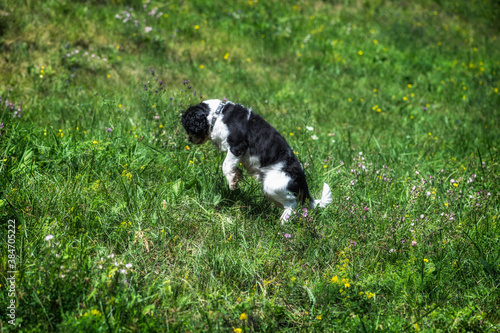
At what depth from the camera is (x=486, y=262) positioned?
306 centimetres

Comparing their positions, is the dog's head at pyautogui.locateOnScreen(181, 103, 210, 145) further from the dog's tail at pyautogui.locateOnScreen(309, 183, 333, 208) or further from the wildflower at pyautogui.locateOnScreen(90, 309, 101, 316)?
the wildflower at pyautogui.locateOnScreen(90, 309, 101, 316)

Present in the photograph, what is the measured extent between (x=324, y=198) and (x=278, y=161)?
1.74 ft

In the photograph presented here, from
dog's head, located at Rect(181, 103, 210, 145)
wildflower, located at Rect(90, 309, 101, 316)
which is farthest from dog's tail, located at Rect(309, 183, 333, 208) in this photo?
wildflower, located at Rect(90, 309, 101, 316)

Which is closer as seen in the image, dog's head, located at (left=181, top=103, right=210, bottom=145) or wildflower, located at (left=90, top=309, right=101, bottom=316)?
wildflower, located at (left=90, top=309, right=101, bottom=316)

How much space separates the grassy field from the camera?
2.51 metres

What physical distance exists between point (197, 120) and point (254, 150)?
1.91 feet

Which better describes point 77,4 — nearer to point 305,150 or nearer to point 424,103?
point 305,150

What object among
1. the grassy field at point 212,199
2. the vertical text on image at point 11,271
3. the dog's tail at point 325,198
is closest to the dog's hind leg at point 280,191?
the grassy field at point 212,199

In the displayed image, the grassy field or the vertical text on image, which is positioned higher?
the vertical text on image

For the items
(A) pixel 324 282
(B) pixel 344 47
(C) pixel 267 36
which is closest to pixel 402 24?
(B) pixel 344 47

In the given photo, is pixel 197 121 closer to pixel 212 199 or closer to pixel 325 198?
pixel 212 199

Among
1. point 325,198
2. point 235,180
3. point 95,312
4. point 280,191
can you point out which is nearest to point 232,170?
point 235,180

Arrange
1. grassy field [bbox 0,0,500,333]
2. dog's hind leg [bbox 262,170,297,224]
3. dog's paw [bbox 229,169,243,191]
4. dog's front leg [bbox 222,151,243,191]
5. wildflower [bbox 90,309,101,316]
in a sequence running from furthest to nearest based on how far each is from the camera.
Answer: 1. dog's paw [bbox 229,169,243,191]
2. dog's front leg [bbox 222,151,243,191]
3. dog's hind leg [bbox 262,170,297,224]
4. grassy field [bbox 0,0,500,333]
5. wildflower [bbox 90,309,101,316]

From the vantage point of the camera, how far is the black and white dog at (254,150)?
11.1 ft
